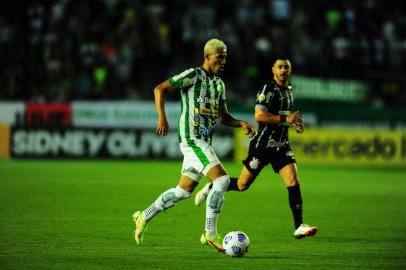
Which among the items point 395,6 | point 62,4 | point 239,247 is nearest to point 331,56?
point 395,6

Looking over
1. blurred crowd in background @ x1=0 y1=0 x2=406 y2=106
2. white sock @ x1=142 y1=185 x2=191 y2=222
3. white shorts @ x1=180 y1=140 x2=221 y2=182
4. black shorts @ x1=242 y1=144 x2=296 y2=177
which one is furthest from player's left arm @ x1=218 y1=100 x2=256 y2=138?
blurred crowd in background @ x1=0 y1=0 x2=406 y2=106

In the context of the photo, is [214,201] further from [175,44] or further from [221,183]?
[175,44]

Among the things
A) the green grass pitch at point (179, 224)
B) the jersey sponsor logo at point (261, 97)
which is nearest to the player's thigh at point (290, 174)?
the green grass pitch at point (179, 224)

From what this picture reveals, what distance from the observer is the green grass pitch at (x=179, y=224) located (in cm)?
859

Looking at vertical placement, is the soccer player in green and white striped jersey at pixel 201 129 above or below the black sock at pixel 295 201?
above

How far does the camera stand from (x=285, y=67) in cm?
1066

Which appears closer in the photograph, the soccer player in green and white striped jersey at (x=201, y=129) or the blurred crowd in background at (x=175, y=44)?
the soccer player in green and white striped jersey at (x=201, y=129)

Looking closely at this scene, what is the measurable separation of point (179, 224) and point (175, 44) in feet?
50.0

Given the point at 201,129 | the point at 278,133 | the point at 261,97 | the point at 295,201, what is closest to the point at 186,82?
the point at 201,129

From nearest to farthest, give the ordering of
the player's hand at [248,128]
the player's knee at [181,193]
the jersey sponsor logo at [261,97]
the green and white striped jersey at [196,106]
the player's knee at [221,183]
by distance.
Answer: the player's knee at [221,183] < the green and white striped jersey at [196,106] < the player's knee at [181,193] < the player's hand at [248,128] < the jersey sponsor logo at [261,97]

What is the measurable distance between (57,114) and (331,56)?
8.44 meters

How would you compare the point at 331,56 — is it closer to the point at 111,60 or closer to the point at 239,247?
the point at 111,60

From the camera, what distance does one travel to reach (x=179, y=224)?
11789mm

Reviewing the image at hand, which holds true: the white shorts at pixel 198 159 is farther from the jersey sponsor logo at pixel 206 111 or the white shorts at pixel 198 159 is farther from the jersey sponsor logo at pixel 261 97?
the jersey sponsor logo at pixel 261 97
